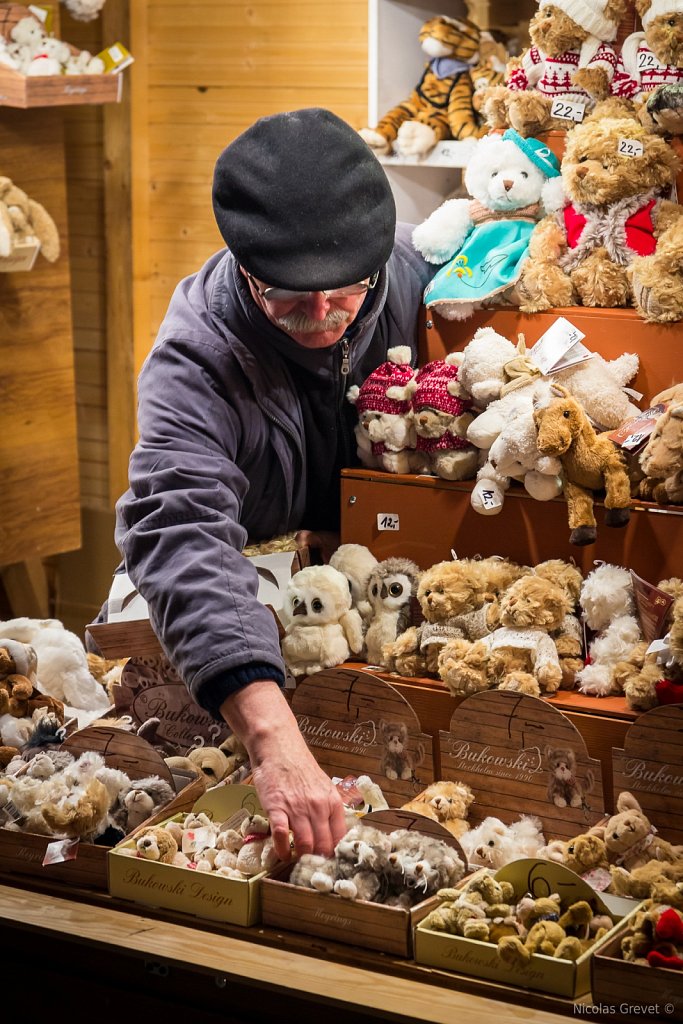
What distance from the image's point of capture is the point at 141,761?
151cm

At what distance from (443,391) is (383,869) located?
0.61m

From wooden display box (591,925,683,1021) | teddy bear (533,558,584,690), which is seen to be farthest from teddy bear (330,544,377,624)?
wooden display box (591,925,683,1021)

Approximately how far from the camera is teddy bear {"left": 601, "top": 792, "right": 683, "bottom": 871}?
1307 millimetres

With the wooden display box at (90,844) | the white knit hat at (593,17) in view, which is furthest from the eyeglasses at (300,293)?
the wooden display box at (90,844)

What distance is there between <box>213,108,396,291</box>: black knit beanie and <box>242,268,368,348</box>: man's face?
6cm

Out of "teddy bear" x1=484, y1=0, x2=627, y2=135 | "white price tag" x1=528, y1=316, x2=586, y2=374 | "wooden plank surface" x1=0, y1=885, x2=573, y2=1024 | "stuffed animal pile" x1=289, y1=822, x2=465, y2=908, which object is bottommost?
"wooden plank surface" x1=0, y1=885, x2=573, y2=1024

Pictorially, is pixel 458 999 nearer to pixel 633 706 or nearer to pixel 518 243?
pixel 633 706

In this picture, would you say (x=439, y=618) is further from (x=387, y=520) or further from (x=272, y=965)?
(x=272, y=965)

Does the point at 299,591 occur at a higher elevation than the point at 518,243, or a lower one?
lower

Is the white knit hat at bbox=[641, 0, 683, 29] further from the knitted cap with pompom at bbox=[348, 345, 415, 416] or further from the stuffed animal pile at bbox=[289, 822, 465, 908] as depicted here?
the stuffed animal pile at bbox=[289, 822, 465, 908]

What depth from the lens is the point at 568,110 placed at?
5.66 feet

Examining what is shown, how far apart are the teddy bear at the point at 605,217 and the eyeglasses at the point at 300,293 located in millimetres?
217

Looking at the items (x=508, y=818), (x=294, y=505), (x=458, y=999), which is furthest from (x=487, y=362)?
(x=458, y=999)

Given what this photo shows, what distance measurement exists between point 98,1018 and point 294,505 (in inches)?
27.6
